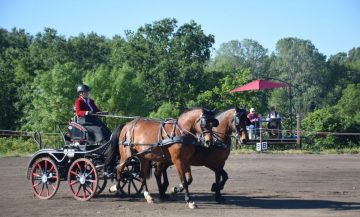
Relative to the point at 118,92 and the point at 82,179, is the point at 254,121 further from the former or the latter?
the point at 118,92

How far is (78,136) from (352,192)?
22.7ft

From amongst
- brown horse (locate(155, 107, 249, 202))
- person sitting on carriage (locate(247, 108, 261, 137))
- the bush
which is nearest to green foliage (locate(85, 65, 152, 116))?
the bush

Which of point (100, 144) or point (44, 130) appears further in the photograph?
point (44, 130)

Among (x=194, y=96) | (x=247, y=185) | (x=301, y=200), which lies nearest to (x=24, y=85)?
(x=194, y=96)

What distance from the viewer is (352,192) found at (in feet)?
48.4

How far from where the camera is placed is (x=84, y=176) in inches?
534

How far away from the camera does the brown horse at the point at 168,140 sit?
12609mm

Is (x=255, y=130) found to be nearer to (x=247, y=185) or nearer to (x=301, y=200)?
(x=247, y=185)

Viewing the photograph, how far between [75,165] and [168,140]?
8.13ft

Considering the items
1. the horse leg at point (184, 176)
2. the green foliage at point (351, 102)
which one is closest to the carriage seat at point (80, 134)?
the horse leg at point (184, 176)

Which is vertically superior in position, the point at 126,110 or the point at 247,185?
the point at 126,110

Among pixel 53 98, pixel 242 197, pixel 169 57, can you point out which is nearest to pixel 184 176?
pixel 242 197

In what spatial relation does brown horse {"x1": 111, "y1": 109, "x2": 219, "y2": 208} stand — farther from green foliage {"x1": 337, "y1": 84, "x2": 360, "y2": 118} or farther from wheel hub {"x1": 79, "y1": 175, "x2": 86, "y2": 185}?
green foliage {"x1": 337, "y1": 84, "x2": 360, "y2": 118}

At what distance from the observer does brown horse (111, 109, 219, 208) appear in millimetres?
12609
